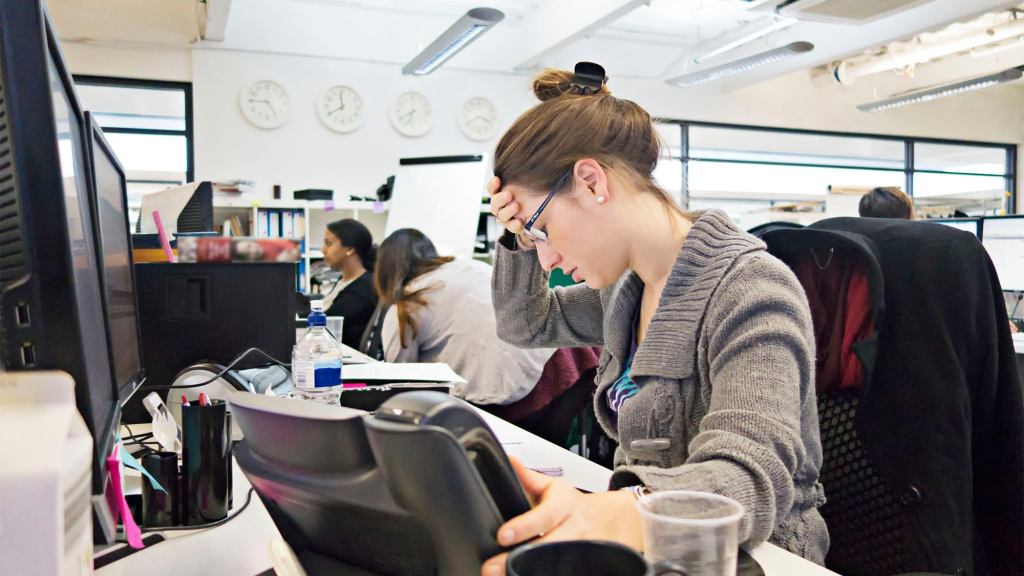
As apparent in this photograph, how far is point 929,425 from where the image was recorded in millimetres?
1057

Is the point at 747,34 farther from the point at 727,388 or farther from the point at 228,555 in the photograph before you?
the point at 228,555

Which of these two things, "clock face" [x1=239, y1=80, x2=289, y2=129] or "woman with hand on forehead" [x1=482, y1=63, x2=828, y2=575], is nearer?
"woman with hand on forehead" [x1=482, y1=63, x2=828, y2=575]

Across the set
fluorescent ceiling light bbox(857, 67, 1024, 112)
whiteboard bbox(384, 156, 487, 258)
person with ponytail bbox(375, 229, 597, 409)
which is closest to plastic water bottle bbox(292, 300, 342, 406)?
person with ponytail bbox(375, 229, 597, 409)

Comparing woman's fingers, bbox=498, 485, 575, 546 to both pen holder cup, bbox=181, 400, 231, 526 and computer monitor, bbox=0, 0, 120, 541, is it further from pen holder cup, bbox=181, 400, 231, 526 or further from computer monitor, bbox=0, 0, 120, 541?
pen holder cup, bbox=181, 400, 231, 526

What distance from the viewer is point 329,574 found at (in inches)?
25.0

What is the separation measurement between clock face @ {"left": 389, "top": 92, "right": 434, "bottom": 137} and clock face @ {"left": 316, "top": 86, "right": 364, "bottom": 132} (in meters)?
0.31

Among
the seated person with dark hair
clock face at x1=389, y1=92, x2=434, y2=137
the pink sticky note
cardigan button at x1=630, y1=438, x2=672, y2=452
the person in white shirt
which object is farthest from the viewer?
clock face at x1=389, y1=92, x2=434, y2=137

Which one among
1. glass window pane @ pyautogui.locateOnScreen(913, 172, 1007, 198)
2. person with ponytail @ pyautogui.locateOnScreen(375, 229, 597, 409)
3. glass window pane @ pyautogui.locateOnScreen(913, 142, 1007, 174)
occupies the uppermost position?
glass window pane @ pyautogui.locateOnScreen(913, 142, 1007, 174)

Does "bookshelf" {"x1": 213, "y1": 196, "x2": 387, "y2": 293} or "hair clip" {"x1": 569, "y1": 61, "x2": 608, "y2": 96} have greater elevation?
"hair clip" {"x1": 569, "y1": 61, "x2": 608, "y2": 96}

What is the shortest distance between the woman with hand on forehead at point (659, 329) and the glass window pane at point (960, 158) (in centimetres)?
925

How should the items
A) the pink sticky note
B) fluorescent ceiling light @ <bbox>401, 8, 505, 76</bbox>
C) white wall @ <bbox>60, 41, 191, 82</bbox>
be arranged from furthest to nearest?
white wall @ <bbox>60, 41, 191, 82</bbox>
fluorescent ceiling light @ <bbox>401, 8, 505, 76</bbox>
the pink sticky note

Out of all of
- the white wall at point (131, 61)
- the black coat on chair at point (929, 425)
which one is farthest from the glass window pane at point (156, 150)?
the black coat on chair at point (929, 425)

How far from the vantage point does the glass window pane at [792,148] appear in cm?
815

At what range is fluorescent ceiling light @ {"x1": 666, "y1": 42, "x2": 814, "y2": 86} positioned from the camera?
561 cm
